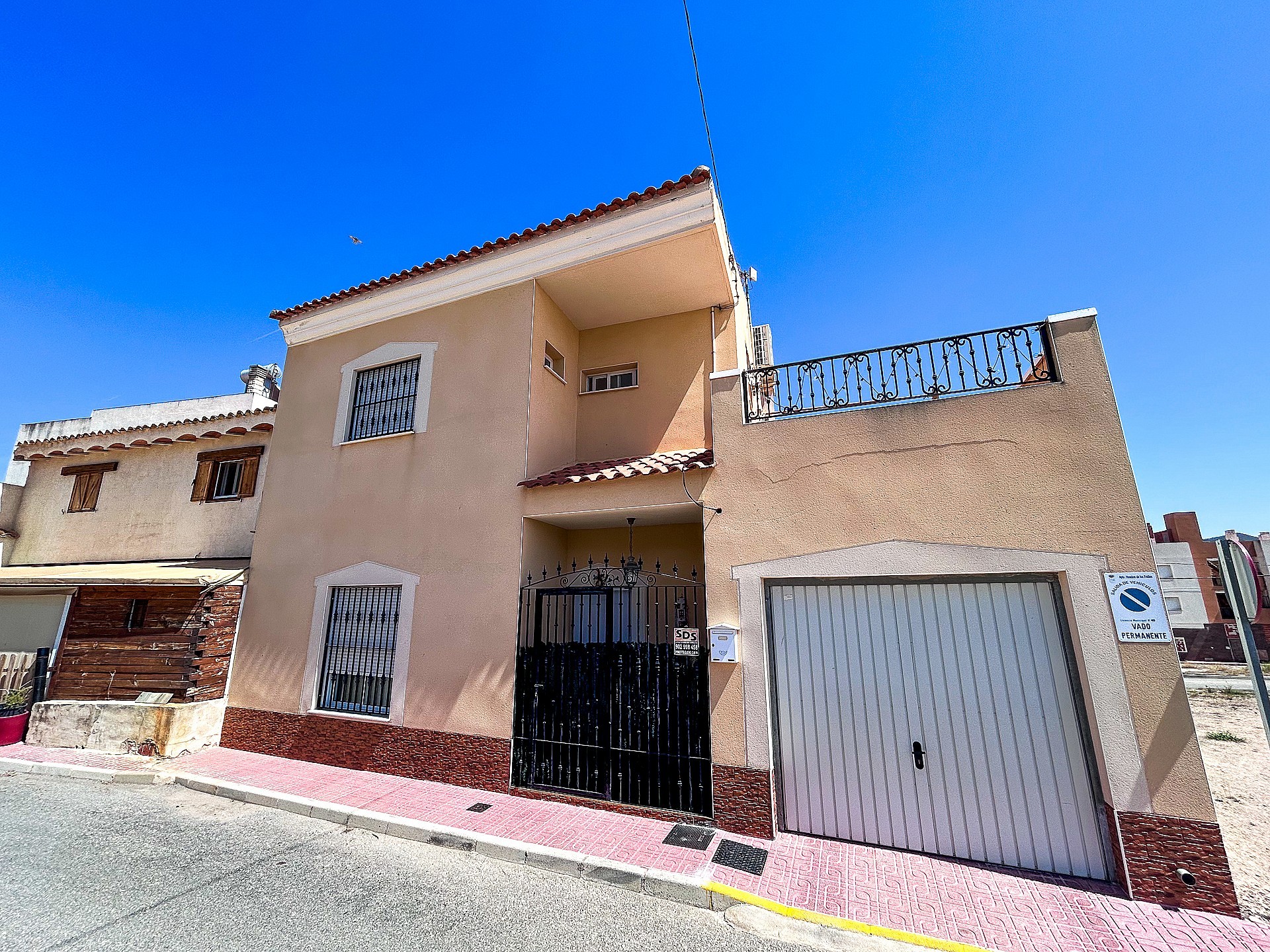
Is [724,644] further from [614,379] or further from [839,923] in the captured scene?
[614,379]

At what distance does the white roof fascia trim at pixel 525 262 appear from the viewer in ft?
25.4

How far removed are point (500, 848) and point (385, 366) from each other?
7.92 metres

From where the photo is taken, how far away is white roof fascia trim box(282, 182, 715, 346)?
7.74 meters

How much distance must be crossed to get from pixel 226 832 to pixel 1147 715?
30.2 feet

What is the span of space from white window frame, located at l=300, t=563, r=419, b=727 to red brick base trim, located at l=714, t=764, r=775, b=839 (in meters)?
4.62

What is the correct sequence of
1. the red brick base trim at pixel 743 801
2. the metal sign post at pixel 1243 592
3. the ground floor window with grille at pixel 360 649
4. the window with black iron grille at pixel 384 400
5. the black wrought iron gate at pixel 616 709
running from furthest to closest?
the window with black iron grille at pixel 384 400 < the ground floor window with grille at pixel 360 649 < the black wrought iron gate at pixel 616 709 < the red brick base trim at pixel 743 801 < the metal sign post at pixel 1243 592

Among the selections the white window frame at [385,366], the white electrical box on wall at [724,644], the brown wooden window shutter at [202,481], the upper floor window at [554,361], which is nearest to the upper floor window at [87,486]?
the brown wooden window shutter at [202,481]

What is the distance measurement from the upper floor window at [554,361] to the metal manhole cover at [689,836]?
6755 millimetres

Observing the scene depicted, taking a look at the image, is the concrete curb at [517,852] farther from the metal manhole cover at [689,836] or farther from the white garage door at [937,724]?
the white garage door at [937,724]

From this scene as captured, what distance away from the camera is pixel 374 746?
25.3ft

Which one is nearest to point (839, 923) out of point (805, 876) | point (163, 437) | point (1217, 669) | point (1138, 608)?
point (805, 876)

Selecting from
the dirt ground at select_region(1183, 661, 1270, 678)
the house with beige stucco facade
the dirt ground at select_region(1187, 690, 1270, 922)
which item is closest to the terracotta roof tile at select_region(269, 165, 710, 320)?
the house with beige stucco facade

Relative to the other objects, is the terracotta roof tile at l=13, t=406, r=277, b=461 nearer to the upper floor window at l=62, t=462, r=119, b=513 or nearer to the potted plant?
the upper floor window at l=62, t=462, r=119, b=513

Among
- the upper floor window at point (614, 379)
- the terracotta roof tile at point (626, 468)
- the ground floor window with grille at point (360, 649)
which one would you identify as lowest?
the ground floor window with grille at point (360, 649)
